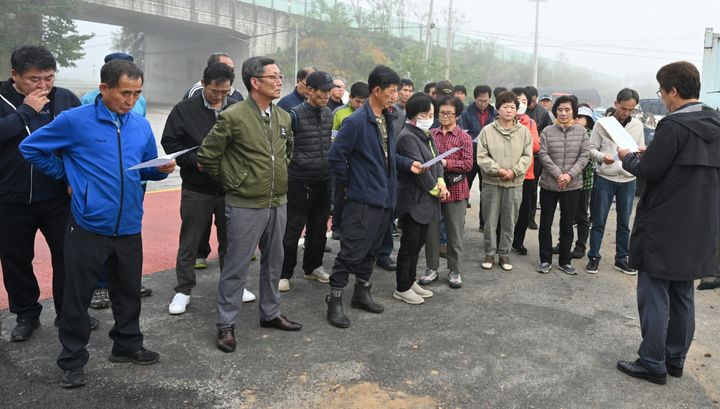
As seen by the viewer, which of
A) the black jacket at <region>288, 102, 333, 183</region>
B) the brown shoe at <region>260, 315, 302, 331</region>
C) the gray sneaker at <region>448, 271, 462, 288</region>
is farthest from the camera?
the gray sneaker at <region>448, 271, 462, 288</region>

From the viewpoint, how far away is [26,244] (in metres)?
3.91

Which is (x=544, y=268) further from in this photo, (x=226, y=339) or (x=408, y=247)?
(x=226, y=339)

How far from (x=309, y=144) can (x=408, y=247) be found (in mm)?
1262

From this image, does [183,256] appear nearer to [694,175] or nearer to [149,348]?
[149,348]

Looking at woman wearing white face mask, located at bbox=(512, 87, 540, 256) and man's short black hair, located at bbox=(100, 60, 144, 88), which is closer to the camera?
man's short black hair, located at bbox=(100, 60, 144, 88)

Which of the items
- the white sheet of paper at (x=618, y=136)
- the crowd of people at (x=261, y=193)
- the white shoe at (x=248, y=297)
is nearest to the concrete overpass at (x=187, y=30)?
the crowd of people at (x=261, y=193)

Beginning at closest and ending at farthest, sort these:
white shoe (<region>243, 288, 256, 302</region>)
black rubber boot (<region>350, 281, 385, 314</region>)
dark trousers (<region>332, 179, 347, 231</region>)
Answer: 1. black rubber boot (<region>350, 281, 385, 314</region>)
2. white shoe (<region>243, 288, 256, 302</region>)
3. dark trousers (<region>332, 179, 347, 231</region>)

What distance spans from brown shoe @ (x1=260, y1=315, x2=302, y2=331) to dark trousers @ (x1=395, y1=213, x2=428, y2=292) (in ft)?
3.67

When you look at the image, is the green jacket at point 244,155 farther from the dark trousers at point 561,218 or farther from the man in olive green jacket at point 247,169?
the dark trousers at point 561,218

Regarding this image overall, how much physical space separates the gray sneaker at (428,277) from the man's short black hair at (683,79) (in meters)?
2.72

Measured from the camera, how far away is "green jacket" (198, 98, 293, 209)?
3.70 meters

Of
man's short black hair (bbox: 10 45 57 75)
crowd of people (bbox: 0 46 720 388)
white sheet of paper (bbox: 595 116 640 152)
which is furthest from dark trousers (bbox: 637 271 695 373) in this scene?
man's short black hair (bbox: 10 45 57 75)

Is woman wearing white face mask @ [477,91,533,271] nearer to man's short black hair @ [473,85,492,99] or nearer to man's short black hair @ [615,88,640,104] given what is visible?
man's short black hair @ [615,88,640,104]

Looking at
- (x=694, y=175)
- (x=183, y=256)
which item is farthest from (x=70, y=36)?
(x=694, y=175)
